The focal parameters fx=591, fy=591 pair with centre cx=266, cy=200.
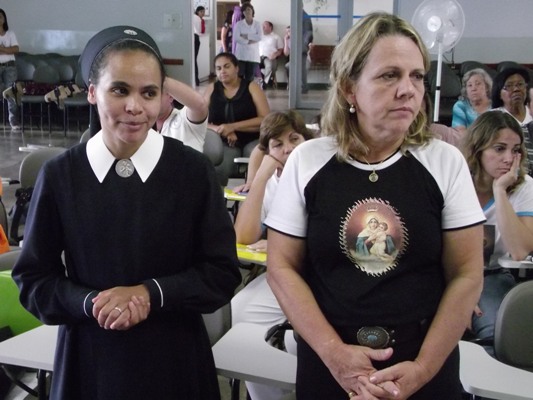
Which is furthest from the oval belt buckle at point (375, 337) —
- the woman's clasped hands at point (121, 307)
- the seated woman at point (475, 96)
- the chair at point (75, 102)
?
the chair at point (75, 102)

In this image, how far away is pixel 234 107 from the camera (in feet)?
17.9

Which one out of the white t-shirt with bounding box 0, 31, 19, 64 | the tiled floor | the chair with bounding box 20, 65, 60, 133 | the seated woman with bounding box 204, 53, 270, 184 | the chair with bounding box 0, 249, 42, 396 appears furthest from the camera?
the white t-shirt with bounding box 0, 31, 19, 64

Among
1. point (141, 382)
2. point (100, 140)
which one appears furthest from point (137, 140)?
point (141, 382)

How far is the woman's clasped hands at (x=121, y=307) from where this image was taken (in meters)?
1.24

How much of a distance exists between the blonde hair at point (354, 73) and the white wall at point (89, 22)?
8202 millimetres

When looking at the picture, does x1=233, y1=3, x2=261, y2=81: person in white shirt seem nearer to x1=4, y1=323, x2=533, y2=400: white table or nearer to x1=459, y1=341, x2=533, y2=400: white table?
x1=4, y1=323, x2=533, y2=400: white table

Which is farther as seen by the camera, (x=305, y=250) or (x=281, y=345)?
(x=281, y=345)

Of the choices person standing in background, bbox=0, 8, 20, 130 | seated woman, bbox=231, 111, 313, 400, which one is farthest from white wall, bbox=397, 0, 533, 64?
seated woman, bbox=231, 111, 313, 400

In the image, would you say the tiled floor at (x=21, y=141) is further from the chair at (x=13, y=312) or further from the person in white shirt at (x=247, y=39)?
the chair at (x=13, y=312)

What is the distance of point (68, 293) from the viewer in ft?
4.32

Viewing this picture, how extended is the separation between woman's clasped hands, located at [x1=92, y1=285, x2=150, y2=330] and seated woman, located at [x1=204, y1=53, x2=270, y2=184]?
404 centimetres

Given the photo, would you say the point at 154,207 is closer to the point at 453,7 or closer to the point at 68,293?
the point at 68,293

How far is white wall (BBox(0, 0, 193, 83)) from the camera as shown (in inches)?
373

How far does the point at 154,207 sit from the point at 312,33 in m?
8.99
